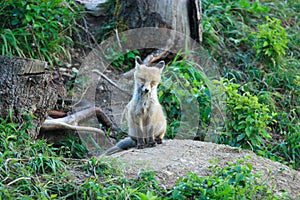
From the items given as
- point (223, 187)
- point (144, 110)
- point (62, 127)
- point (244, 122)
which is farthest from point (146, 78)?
point (223, 187)

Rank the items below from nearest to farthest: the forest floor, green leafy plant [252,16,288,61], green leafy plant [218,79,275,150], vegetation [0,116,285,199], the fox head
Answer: vegetation [0,116,285,199]
the forest floor
the fox head
green leafy plant [218,79,275,150]
green leafy plant [252,16,288,61]

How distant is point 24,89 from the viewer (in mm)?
5523

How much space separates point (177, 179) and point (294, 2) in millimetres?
7701

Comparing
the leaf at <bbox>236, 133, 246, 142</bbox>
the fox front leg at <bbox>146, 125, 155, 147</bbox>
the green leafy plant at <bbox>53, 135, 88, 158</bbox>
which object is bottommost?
the leaf at <bbox>236, 133, 246, 142</bbox>

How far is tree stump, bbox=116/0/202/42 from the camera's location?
842 cm

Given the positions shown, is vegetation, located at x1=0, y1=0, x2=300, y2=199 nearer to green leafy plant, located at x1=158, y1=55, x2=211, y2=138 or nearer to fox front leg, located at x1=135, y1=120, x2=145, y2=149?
green leafy plant, located at x1=158, y1=55, x2=211, y2=138

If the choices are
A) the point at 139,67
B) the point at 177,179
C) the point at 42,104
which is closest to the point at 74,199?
the point at 177,179

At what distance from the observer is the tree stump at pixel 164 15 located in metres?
8.42

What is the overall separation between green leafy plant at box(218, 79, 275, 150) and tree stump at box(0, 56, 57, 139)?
302 centimetres

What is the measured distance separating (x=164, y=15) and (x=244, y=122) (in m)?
2.55

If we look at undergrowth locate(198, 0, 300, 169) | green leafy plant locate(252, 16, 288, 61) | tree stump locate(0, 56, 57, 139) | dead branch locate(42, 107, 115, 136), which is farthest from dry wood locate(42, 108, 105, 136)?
green leafy plant locate(252, 16, 288, 61)

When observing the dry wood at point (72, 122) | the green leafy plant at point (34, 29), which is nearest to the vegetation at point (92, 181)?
the dry wood at point (72, 122)

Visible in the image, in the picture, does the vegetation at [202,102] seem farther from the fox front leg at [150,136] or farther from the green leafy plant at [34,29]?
the fox front leg at [150,136]

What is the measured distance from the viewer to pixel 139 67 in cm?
627
